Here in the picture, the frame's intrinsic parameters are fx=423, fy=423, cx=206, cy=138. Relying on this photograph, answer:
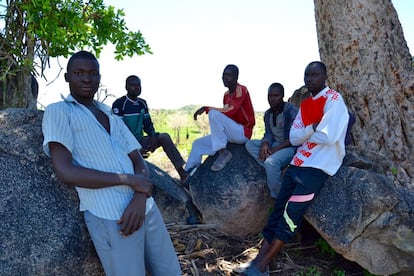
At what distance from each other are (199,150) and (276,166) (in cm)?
132

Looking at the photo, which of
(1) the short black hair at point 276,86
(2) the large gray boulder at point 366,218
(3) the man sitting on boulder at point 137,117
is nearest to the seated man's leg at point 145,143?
(3) the man sitting on boulder at point 137,117

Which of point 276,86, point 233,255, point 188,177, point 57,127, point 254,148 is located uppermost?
point 57,127

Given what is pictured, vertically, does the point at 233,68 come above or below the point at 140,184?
above

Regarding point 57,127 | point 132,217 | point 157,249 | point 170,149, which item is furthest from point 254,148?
point 57,127

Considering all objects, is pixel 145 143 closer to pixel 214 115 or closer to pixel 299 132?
pixel 214 115

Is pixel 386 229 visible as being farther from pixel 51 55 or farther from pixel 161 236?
pixel 51 55

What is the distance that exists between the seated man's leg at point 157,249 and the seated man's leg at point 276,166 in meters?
2.02

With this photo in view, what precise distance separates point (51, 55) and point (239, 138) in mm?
3265

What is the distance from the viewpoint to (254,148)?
16.3 ft

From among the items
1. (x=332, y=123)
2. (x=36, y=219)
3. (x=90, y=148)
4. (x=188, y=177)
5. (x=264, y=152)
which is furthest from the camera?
(x=188, y=177)

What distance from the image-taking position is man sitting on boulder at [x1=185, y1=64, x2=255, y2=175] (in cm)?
500

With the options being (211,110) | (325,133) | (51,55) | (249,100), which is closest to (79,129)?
(325,133)

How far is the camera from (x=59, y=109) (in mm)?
2441

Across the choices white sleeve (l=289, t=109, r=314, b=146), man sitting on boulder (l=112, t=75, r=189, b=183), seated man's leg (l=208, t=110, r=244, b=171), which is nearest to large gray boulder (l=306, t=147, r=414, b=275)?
white sleeve (l=289, t=109, r=314, b=146)
